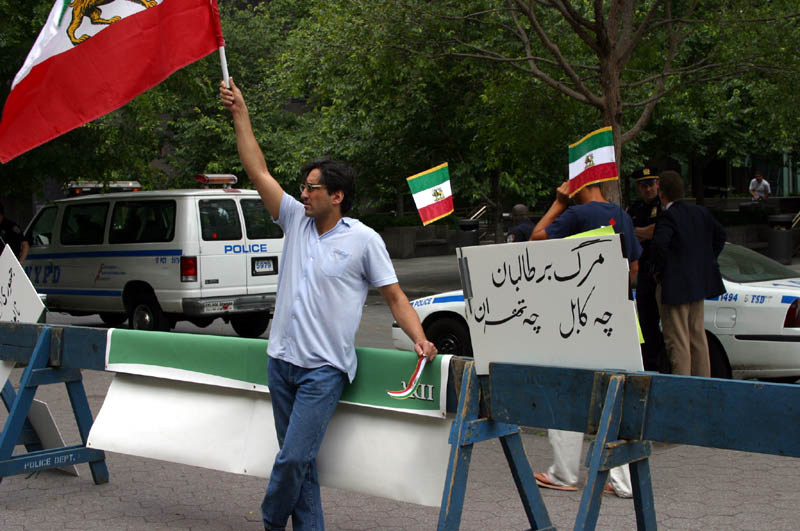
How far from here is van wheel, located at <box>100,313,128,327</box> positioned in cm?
1417

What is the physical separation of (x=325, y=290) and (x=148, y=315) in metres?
9.17

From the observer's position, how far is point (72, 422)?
787 centimetres

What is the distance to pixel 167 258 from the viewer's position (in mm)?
12664

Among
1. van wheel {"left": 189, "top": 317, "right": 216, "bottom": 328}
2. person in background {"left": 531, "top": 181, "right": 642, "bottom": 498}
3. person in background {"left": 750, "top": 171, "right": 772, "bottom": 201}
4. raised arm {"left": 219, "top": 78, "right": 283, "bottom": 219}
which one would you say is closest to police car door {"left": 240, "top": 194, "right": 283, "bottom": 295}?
van wheel {"left": 189, "top": 317, "right": 216, "bottom": 328}

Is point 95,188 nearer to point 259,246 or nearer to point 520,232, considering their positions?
point 259,246

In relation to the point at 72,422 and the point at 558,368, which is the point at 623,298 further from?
the point at 72,422

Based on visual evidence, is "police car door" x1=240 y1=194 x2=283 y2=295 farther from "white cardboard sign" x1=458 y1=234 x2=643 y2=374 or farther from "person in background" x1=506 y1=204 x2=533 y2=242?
"white cardboard sign" x1=458 y1=234 x2=643 y2=374

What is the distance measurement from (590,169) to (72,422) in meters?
4.74

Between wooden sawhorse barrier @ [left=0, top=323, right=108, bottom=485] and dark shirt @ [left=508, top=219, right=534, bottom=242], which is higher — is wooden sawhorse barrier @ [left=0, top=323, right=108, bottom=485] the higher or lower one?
the lower one

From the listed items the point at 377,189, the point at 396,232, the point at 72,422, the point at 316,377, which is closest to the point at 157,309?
the point at 72,422

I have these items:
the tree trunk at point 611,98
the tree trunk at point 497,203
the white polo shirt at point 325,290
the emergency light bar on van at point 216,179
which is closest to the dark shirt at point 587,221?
the white polo shirt at point 325,290

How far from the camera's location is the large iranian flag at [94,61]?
5.09m

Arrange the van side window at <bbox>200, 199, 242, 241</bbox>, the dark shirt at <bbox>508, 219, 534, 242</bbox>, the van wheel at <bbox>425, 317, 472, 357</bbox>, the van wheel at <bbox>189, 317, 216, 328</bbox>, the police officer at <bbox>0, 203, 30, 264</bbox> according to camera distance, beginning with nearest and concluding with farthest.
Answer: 1. the van wheel at <bbox>425, 317, 472, 357</bbox>
2. the dark shirt at <bbox>508, 219, 534, 242</bbox>
3. the police officer at <bbox>0, 203, 30, 264</bbox>
4. the van side window at <bbox>200, 199, 242, 241</bbox>
5. the van wheel at <bbox>189, 317, 216, 328</bbox>

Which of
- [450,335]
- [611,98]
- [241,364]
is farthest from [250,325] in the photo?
[241,364]
